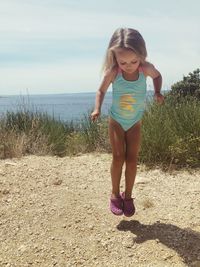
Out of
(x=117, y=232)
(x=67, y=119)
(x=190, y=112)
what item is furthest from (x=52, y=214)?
(x=67, y=119)

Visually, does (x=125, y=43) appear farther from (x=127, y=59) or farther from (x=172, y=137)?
(x=172, y=137)

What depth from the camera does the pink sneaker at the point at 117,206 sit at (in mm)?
4270

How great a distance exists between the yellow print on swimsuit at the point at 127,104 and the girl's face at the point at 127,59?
233 mm

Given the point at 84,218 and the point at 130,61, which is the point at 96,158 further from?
the point at 130,61

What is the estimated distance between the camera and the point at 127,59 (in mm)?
3926

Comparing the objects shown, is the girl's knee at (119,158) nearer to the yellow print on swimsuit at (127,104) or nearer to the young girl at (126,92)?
the young girl at (126,92)

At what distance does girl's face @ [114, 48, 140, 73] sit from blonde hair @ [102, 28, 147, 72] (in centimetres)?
3

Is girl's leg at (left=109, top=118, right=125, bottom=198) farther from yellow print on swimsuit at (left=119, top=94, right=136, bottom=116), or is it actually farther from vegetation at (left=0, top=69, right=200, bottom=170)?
vegetation at (left=0, top=69, right=200, bottom=170)

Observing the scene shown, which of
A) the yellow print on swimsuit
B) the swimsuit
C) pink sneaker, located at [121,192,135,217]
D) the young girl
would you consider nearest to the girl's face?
the young girl

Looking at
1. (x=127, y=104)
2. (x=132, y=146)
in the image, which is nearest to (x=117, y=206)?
(x=132, y=146)

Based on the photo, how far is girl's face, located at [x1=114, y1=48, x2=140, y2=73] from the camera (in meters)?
3.90

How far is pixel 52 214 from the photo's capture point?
4.57 m

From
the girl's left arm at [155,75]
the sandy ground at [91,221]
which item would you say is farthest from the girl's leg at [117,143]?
the sandy ground at [91,221]

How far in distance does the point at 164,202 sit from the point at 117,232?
3.18 feet
